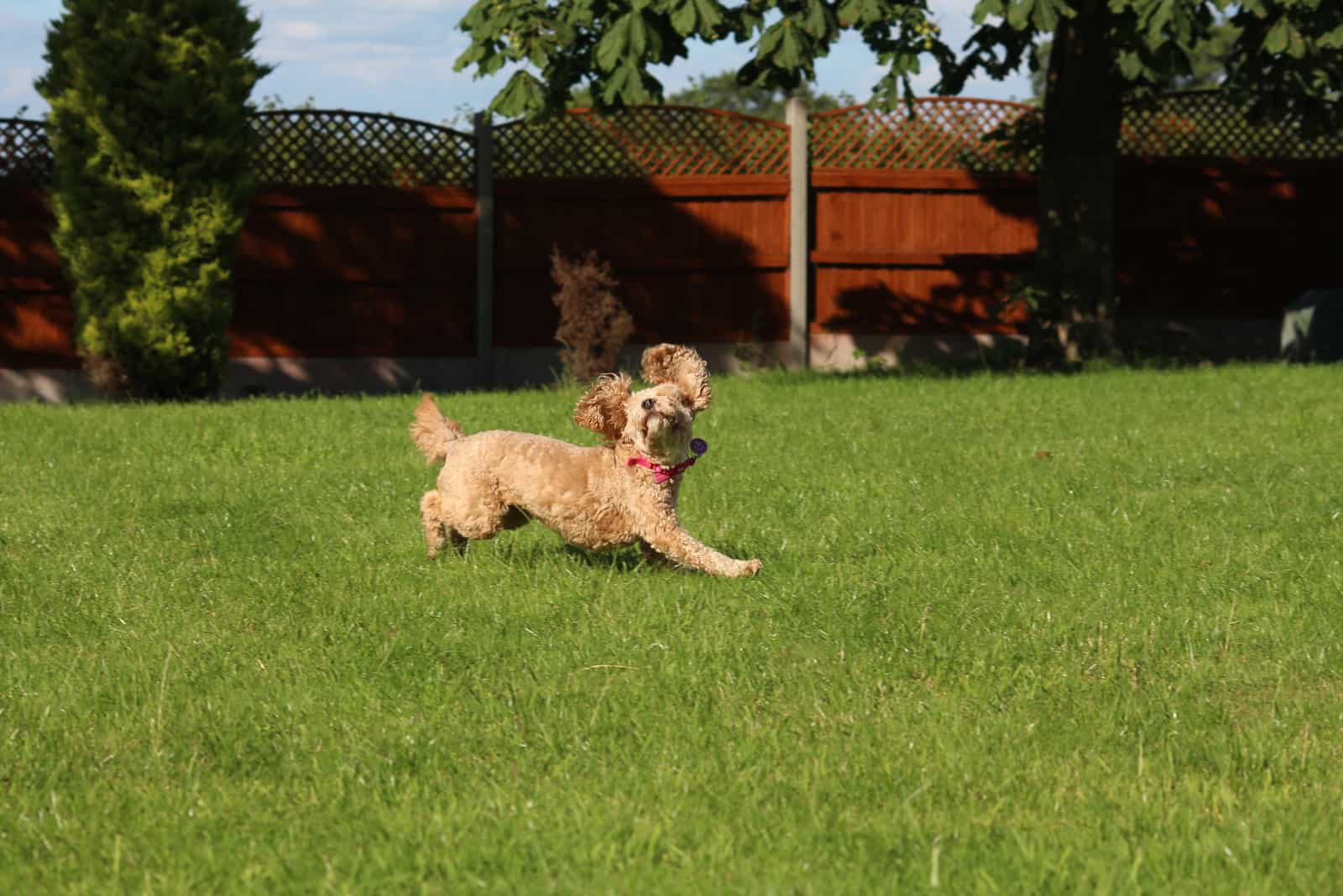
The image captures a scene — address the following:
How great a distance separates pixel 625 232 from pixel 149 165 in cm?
504

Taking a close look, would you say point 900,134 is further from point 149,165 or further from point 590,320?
point 149,165

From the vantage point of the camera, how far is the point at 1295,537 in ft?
23.1

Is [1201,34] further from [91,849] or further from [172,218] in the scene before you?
[91,849]

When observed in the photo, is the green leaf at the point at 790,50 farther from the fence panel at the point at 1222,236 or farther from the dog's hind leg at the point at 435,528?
the fence panel at the point at 1222,236

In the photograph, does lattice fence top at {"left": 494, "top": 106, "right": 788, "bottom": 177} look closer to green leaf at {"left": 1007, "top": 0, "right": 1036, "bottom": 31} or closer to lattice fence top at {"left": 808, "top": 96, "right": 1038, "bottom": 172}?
lattice fence top at {"left": 808, "top": 96, "right": 1038, "bottom": 172}

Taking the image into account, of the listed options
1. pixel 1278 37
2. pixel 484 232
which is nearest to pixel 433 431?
pixel 1278 37

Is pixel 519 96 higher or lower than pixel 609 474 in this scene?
higher

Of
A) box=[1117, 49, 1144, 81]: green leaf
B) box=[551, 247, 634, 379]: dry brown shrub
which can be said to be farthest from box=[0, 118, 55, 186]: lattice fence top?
box=[1117, 49, 1144, 81]: green leaf

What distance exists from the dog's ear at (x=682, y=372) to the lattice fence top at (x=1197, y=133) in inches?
506

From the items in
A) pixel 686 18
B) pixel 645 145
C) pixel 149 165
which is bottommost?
pixel 149 165

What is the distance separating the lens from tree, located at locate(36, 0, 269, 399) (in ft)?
44.6

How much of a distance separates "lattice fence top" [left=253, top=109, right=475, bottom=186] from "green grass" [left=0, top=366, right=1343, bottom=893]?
320 inches

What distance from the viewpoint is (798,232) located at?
662 inches

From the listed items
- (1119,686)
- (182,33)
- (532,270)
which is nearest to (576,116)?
(532,270)
